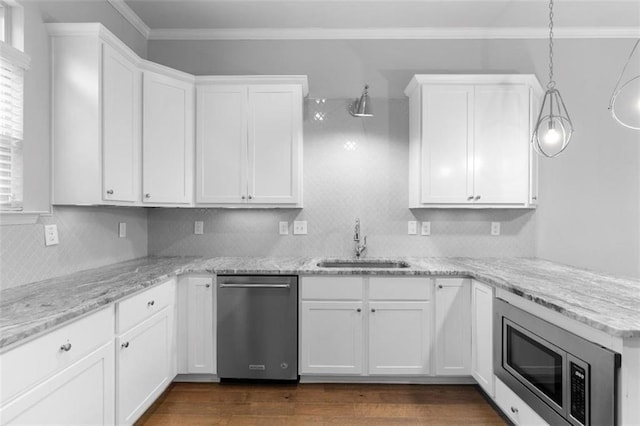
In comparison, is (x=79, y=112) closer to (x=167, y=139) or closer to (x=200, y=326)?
(x=167, y=139)

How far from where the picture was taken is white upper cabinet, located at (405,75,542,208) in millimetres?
2980

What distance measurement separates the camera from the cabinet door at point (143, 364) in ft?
6.42

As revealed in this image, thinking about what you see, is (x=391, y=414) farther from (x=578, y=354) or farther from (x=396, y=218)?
(x=396, y=218)

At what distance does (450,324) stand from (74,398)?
2272 mm

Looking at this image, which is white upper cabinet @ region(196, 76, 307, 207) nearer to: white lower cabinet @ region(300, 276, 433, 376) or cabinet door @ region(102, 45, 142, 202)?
cabinet door @ region(102, 45, 142, 202)

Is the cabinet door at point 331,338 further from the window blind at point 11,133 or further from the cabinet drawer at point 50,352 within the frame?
the window blind at point 11,133

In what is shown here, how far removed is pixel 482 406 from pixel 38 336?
2.56 m

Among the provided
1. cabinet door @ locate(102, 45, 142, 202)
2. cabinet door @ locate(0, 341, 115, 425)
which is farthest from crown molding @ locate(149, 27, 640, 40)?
cabinet door @ locate(0, 341, 115, 425)

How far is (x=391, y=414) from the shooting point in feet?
7.91

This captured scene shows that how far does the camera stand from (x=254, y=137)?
301cm

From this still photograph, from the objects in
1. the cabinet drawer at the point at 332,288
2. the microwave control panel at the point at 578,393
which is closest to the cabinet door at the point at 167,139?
the cabinet drawer at the point at 332,288

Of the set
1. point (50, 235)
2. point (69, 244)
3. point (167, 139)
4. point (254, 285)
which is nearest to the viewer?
point (50, 235)

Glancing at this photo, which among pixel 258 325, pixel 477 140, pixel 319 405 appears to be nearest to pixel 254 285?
pixel 258 325

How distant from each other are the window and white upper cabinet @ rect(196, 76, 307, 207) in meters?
1.22
